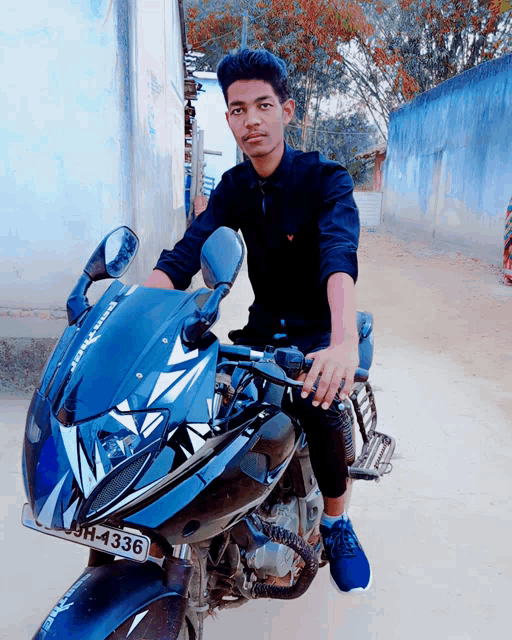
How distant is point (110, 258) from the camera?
155 cm

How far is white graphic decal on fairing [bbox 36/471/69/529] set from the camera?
1139mm

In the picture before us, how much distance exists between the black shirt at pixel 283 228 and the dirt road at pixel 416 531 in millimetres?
1124

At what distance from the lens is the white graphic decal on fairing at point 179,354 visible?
127 centimetres

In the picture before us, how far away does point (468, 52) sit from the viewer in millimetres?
24266

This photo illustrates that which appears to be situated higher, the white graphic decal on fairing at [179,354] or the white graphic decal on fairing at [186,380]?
the white graphic decal on fairing at [179,354]

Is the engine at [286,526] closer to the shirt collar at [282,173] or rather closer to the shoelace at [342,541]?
the shoelace at [342,541]

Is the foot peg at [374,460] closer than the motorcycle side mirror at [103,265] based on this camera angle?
No

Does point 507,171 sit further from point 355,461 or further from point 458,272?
point 355,461

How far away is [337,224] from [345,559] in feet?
3.45

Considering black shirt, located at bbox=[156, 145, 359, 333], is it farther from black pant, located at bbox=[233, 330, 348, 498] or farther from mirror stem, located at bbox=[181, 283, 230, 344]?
mirror stem, located at bbox=[181, 283, 230, 344]

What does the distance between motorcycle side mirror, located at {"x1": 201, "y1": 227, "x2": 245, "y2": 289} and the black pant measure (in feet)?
1.68

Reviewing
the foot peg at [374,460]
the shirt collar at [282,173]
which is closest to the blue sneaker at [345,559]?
the foot peg at [374,460]

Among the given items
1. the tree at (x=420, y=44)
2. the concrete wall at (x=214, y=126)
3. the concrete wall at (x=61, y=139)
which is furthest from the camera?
the tree at (x=420, y=44)

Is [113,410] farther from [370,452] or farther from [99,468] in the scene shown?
[370,452]
